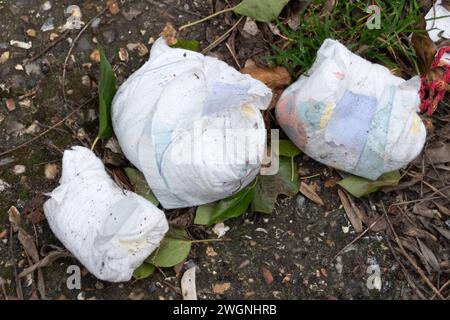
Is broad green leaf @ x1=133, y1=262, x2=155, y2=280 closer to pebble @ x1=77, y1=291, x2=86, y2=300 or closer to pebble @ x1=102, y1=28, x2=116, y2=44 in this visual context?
pebble @ x1=77, y1=291, x2=86, y2=300

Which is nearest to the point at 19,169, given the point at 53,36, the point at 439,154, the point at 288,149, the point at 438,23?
the point at 53,36

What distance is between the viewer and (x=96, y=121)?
1718 mm

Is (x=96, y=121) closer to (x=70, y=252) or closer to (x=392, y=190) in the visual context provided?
(x=70, y=252)

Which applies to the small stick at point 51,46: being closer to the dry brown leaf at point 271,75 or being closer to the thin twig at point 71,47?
the thin twig at point 71,47

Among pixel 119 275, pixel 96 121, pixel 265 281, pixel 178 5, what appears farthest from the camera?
pixel 178 5

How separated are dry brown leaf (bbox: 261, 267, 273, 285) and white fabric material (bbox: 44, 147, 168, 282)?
29 cm

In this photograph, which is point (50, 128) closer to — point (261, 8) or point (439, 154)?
point (261, 8)

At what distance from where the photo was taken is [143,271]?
156cm

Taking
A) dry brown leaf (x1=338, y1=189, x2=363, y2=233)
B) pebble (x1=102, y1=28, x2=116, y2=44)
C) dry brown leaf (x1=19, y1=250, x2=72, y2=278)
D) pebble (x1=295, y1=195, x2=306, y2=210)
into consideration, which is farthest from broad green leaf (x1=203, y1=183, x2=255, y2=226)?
pebble (x1=102, y1=28, x2=116, y2=44)

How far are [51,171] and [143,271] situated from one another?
0.38m

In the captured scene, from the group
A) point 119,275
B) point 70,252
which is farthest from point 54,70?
point 119,275

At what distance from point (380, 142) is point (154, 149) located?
1.90ft

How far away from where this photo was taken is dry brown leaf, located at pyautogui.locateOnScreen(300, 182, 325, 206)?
1.70 m
